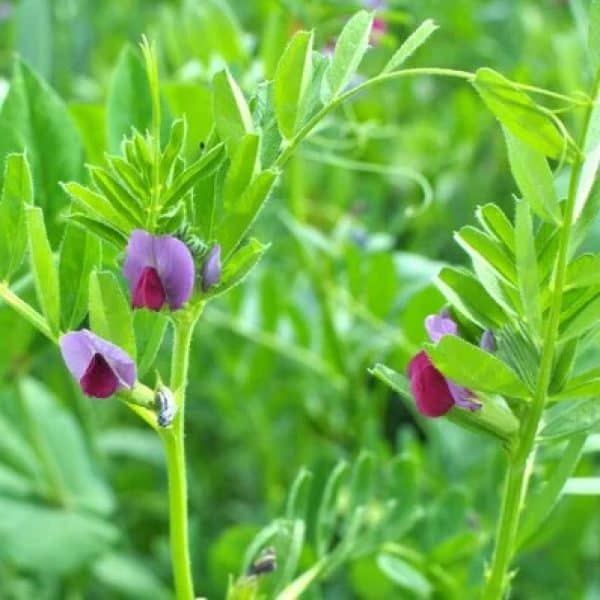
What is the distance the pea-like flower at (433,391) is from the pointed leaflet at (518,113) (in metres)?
0.06

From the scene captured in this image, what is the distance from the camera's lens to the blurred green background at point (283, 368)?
0.80 m

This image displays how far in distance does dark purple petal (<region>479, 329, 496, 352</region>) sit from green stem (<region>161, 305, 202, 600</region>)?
0.09m

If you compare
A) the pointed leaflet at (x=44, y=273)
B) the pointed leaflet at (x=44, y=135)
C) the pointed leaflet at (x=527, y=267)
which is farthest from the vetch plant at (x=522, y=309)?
the pointed leaflet at (x=44, y=135)

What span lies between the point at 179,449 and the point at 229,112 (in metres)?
0.10

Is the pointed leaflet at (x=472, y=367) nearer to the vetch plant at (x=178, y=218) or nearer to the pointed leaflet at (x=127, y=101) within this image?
the vetch plant at (x=178, y=218)

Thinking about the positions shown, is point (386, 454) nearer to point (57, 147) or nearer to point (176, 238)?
point (57, 147)

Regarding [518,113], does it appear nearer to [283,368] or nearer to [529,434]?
[529,434]

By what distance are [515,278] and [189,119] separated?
284 millimetres

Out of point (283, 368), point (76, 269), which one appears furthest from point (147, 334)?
point (283, 368)

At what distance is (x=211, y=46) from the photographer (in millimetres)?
864

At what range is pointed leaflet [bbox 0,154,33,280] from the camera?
0.49 m

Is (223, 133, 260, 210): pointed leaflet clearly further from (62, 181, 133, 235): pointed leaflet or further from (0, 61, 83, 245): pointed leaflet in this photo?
(0, 61, 83, 245): pointed leaflet

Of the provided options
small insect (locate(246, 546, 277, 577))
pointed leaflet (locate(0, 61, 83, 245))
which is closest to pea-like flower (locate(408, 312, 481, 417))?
small insect (locate(246, 546, 277, 577))

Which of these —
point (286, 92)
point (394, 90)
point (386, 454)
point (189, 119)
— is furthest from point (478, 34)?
point (286, 92)
